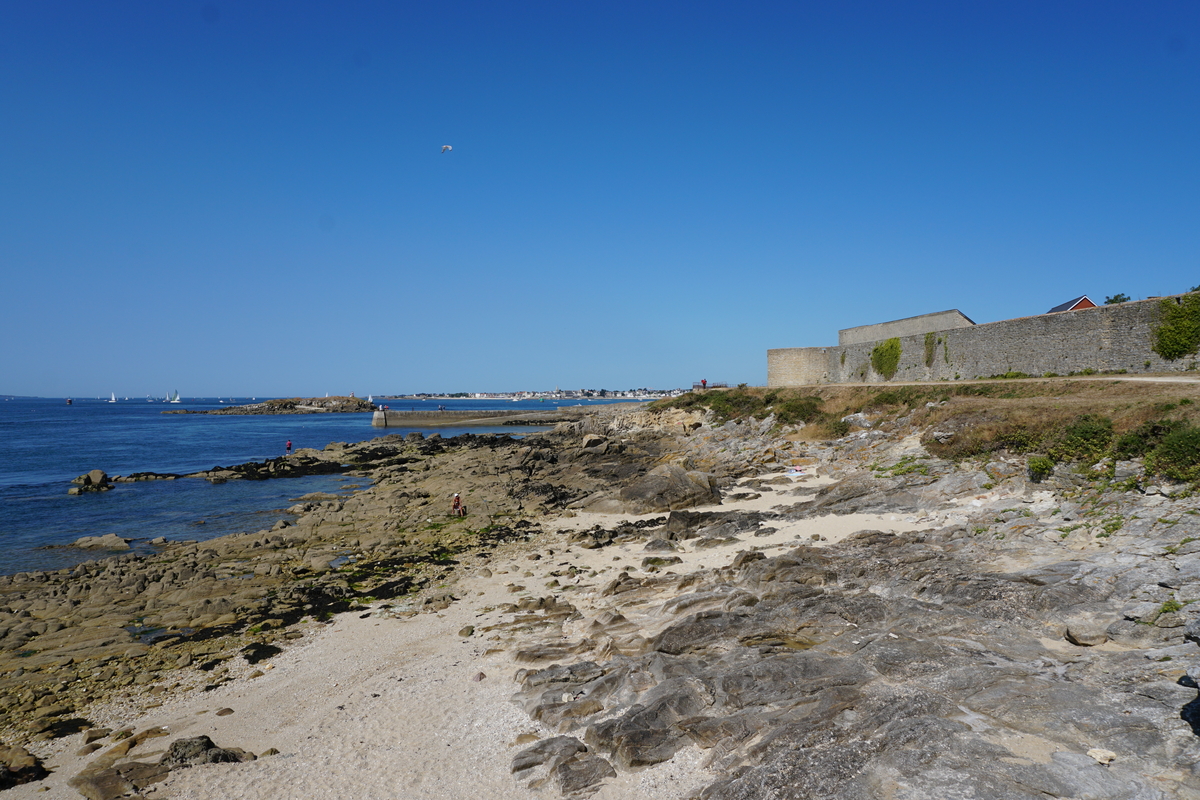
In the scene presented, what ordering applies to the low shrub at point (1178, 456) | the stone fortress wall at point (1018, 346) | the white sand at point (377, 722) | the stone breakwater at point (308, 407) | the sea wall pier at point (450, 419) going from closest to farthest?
the white sand at point (377, 722)
the low shrub at point (1178, 456)
the stone fortress wall at point (1018, 346)
the sea wall pier at point (450, 419)
the stone breakwater at point (308, 407)

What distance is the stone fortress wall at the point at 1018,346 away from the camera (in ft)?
72.9

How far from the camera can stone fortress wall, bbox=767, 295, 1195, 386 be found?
72.9 ft

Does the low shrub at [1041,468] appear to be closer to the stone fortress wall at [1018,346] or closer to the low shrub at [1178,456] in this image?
the low shrub at [1178,456]

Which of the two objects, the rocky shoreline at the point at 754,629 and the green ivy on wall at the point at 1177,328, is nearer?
the rocky shoreline at the point at 754,629

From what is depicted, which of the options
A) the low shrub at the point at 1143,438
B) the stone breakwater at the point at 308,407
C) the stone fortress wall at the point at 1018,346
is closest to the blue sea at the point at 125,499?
the low shrub at the point at 1143,438

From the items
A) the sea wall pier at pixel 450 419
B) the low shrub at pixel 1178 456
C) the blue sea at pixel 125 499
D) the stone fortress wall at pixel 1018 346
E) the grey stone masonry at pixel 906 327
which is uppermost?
the grey stone masonry at pixel 906 327

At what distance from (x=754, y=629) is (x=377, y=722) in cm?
601

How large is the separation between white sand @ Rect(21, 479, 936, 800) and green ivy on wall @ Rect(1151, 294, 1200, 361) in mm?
22196

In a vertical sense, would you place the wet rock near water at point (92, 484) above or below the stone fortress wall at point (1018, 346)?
below

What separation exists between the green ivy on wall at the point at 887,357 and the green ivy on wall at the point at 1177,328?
15.1m

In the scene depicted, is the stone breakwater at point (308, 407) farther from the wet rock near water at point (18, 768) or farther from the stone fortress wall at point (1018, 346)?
the wet rock near water at point (18, 768)

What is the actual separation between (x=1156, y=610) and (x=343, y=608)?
Result: 15.0 meters

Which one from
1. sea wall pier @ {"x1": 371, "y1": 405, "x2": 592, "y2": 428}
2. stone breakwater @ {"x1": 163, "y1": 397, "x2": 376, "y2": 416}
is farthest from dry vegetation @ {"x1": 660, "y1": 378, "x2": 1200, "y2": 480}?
stone breakwater @ {"x1": 163, "y1": 397, "x2": 376, "y2": 416}

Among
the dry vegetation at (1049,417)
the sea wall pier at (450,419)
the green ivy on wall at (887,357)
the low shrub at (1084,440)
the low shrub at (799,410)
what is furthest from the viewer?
the sea wall pier at (450,419)
